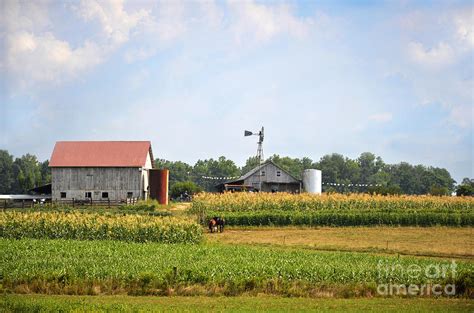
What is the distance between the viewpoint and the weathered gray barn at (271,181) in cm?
6256

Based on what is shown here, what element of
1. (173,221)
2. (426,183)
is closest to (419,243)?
(173,221)

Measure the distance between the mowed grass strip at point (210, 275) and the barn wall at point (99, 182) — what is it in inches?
1319

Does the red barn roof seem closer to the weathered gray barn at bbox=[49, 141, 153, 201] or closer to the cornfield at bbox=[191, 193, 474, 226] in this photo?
the weathered gray barn at bbox=[49, 141, 153, 201]

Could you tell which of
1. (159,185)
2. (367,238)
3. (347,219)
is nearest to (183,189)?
(159,185)

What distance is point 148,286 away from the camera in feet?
65.3

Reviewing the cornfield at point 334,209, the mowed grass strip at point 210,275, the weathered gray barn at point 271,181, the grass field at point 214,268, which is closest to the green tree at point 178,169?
the weathered gray barn at point 271,181

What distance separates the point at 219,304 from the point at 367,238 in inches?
730

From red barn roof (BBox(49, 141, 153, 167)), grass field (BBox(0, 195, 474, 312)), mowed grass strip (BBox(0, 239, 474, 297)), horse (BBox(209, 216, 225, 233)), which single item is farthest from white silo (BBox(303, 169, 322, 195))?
mowed grass strip (BBox(0, 239, 474, 297))

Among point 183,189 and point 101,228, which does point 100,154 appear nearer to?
point 183,189

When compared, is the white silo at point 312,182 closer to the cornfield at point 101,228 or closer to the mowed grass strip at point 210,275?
the cornfield at point 101,228

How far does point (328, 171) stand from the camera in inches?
5226

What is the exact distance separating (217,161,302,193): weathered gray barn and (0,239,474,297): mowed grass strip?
38100 millimetres

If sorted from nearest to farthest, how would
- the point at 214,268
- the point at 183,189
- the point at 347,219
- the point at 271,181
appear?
the point at 214,268 → the point at 347,219 → the point at 271,181 → the point at 183,189

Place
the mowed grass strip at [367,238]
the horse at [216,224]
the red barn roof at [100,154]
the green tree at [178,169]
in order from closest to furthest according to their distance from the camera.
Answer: the mowed grass strip at [367,238] → the horse at [216,224] → the red barn roof at [100,154] → the green tree at [178,169]
